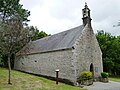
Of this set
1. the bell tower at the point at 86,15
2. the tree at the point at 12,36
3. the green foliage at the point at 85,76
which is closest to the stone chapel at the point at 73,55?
the bell tower at the point at 86,15

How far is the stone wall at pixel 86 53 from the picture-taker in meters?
20.3

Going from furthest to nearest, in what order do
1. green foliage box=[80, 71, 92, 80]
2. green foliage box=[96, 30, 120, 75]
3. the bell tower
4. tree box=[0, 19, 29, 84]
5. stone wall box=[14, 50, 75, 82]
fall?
green foliage box=[96, 30, 120, 75] < the bell tower < stone wall box=[14, 50, 75, 82] < green foliage box=[80, 71, 92, 80] < tree box=[0, 19, 29, 84]

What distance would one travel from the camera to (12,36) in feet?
50.2

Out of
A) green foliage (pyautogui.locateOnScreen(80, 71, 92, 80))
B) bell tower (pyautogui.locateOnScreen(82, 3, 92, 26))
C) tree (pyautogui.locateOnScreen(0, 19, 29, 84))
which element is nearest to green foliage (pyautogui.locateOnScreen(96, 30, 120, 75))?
bell tower (pyautogui.locateOnScreen(82, 3, 92, 26))

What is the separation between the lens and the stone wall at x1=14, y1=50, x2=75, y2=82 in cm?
2011

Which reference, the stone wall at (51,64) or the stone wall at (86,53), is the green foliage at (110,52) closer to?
the stone wall at (86,53)

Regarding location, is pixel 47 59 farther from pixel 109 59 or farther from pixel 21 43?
pixel 109 59

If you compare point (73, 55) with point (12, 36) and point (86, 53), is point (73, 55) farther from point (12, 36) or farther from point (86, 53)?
point (12, 36)

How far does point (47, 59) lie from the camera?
78.3ft

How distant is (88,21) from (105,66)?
1918 cm

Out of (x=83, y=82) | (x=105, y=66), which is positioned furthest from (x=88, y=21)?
(x=105, y=66)

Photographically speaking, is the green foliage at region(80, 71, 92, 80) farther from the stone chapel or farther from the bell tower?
the bell tower

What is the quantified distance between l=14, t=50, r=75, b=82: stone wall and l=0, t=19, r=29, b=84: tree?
5.75 meters

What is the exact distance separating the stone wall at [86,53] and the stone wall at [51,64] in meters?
0.87
